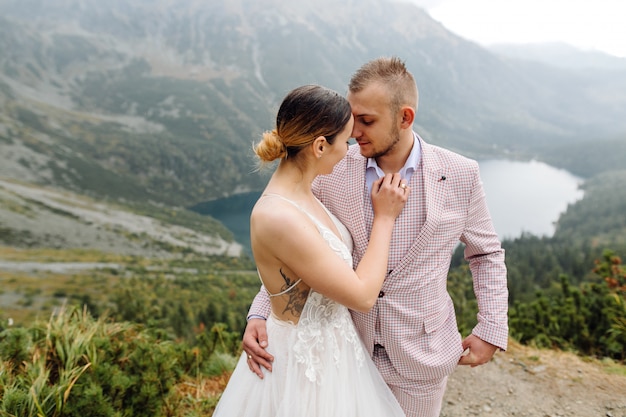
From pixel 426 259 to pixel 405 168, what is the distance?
0.45m

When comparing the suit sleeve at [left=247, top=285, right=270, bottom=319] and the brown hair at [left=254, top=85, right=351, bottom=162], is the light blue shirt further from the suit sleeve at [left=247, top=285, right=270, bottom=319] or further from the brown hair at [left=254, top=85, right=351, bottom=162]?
the suit sleeve at [left=247, top=285, right=270, bottom=319]

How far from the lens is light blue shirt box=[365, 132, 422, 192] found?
85.1 inches

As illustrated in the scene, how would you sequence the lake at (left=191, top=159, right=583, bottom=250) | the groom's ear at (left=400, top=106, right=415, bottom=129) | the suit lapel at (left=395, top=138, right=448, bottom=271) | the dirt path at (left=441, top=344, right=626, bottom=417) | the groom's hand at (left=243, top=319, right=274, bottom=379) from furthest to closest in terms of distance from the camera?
1. the lake at (left=191, top=159, right=583, bottom=250)
2. the dirt path at (left=441, top=344, right=626, bottom=417)
3. the groom's ear at (left=400, top=106, right=415, bottom=129)
4. the suit lapel at (left=395, top=138, right=448, bottom=271)
5. the groom's hand at (left=243, top=319, right=274, bottom=379)

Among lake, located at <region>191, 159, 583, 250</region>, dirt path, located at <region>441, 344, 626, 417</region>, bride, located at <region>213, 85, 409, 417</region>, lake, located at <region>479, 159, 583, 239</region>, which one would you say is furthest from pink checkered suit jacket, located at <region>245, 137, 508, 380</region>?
lake, located at <region>191, 159, 583, 250</region>

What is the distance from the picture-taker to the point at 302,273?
163 cm

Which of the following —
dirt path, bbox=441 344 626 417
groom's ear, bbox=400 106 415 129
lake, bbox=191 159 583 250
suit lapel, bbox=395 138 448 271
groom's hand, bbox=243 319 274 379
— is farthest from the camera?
lake, bbox=191 159 583 250

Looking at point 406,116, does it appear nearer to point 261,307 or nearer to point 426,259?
point 426,259

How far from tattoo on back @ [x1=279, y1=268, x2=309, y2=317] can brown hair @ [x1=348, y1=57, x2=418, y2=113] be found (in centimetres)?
93

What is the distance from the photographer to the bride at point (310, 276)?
1632mm

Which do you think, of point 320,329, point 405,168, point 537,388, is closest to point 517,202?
point 537,388

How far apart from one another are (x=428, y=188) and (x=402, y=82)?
511 mm

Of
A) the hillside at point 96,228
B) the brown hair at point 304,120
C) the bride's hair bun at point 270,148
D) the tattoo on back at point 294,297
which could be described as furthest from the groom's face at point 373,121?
the hillside at point 96,228

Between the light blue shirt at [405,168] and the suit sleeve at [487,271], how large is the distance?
0.95 feet

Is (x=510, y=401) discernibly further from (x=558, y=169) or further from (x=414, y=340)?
(x=558, y=169)
